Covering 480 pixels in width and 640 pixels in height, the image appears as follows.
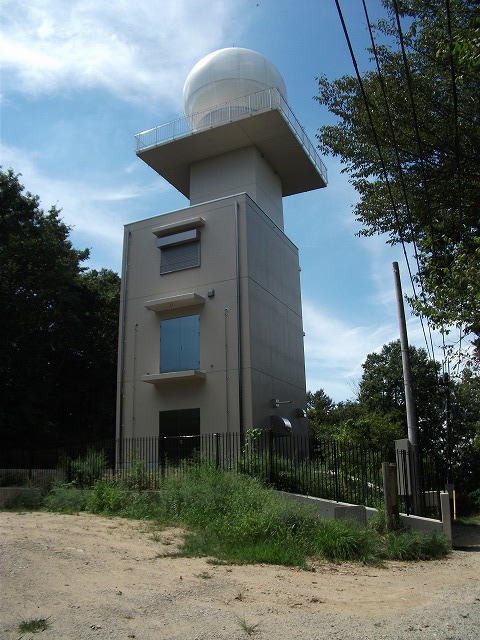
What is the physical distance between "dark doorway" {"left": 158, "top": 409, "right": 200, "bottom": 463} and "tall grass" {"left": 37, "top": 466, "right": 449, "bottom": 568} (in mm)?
5709

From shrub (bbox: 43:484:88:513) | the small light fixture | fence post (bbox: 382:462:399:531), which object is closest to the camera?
fence post (bbox: 382:462:399:531)

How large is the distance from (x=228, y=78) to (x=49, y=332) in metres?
15.9

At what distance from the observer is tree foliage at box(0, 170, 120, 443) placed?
84.0ft

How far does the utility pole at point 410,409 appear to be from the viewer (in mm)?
14758

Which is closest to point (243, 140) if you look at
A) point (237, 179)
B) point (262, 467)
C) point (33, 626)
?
point (237, 179)

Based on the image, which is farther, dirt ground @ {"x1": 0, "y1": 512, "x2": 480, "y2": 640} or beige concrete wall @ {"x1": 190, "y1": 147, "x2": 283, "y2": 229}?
beige concrete wall @ {"x1": 190, "y1": 147, "x2": 283, "y2": 229}

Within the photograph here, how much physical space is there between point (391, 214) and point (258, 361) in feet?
26.6

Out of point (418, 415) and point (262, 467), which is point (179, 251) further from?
point (418, 415)

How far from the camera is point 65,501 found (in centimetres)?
1481

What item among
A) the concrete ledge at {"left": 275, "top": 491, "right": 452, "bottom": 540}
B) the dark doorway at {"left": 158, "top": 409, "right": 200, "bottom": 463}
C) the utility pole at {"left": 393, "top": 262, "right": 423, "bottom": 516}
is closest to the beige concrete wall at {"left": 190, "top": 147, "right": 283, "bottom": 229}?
the utility pole at {"left": 393, "top": 262, "right": 423, "bottom": 516}

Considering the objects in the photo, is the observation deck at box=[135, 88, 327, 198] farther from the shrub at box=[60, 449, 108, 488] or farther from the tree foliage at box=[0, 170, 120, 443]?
the shrub at box=[60, 449, 108, 488]

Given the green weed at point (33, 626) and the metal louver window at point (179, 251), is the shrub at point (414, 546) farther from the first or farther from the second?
the metal louver window at point (179, 251)

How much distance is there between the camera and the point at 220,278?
72.5ft

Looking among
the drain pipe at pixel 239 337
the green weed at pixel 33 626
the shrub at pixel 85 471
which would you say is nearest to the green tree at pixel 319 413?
the drain pipe at pixel 239 337
